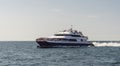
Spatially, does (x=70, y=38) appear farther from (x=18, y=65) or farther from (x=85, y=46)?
(x=18, y=65)

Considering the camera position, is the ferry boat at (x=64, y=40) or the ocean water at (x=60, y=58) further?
the ferry boat at (x=64, y=40)

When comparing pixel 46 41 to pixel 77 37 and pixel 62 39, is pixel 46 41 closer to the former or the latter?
pixel 62 39

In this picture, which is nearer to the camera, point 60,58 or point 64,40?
point 60,58

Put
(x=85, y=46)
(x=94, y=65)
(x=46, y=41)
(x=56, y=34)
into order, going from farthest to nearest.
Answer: (x=85, y=46), (x=56, y=34), (x=46, y=41), (x=94, y=65)

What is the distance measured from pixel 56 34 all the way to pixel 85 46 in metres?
13.1

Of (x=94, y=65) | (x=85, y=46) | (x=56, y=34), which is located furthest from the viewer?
(x=85, y=46)

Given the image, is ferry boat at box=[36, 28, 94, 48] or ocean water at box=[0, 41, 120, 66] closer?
ocean water at box=[0, 41, 120, 66]

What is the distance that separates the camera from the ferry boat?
9794cm

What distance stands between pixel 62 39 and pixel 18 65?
2051 inches

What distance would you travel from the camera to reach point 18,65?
159 ft

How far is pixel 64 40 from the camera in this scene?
99.9 metres

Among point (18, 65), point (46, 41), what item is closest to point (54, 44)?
point (46, 41)

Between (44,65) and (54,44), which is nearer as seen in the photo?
(44,65)

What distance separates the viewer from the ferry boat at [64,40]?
97938 millimetres
